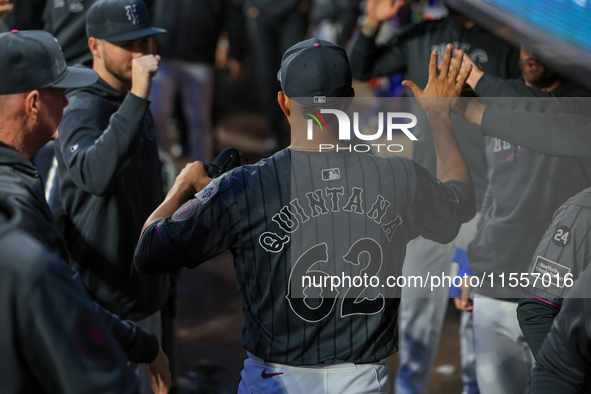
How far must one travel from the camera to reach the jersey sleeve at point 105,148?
2.69m

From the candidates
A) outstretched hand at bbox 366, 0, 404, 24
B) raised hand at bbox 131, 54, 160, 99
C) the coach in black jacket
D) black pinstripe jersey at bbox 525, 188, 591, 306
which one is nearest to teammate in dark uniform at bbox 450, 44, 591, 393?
black pinstripe jersey at bbox 525, 188, 591, 306

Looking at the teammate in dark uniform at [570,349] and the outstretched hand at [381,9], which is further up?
the outstretched hand at [381,9]

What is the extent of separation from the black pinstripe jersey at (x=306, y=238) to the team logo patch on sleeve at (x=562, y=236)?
0.41 m

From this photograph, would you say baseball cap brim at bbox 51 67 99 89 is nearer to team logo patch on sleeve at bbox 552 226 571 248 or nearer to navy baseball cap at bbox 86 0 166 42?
navy baseball cap at bbox 86 0 166 42

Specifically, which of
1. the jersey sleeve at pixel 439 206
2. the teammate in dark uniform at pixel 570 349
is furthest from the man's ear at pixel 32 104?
the teammate in dark uniform at pixel 570 349

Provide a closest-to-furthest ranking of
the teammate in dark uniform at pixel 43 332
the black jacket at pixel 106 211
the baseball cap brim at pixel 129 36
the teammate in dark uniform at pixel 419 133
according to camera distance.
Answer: the teammate in dark uniform at pixel 43 332 → the black jacket at pixel 106 211 → the baseball cap brim at pixel 129 36 → the teammate in dark uniform at pixel 419 133

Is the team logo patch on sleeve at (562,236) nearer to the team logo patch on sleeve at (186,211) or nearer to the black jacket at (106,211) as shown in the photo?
the team logo patch on sleeve at (186,211)

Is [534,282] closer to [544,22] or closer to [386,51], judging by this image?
[544,22]

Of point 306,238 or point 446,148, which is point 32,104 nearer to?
point 306,238

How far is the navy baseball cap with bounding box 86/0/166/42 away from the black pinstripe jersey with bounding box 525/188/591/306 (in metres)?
1.91

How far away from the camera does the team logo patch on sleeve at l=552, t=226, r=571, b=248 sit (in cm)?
213

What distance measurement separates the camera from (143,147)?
9.91 ft

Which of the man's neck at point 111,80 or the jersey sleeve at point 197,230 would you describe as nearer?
the jersey sleeve at point 197,230

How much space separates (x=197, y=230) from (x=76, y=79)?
2.35 feet
